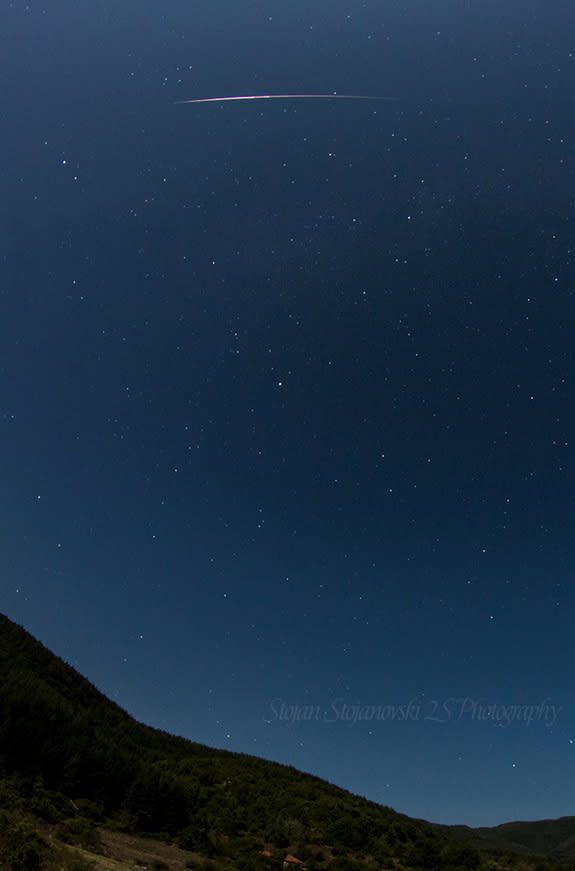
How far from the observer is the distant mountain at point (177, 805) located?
550 inches

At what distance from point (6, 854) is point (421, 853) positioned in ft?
58.7

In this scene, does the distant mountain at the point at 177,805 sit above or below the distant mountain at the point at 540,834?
above

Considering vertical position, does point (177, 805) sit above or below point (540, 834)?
above

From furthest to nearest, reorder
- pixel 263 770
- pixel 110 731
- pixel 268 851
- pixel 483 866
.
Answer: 1. pixel 263 770
2. pixel 110 731
3. pixel 483 866
4. pixel 268 851

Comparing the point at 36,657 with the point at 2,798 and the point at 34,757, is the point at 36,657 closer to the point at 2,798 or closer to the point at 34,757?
the point at 34,757

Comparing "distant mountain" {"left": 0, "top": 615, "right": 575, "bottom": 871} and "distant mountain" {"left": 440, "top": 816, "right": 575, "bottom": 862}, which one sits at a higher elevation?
"distant mountain" {"left": 0, "top": 615, "right": 575, "bottom": 871}

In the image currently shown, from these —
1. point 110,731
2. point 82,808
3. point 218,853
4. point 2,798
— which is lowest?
point 110,731

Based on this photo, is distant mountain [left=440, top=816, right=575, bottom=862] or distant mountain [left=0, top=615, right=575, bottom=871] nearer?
distant mountain [left=0, top=615, right=575, bottom=871]

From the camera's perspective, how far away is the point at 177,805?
1764 centimetres

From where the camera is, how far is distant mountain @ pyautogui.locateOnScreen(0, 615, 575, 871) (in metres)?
14.0

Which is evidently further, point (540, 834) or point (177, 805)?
point (540, 834)

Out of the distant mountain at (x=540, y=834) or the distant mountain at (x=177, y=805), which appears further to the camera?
the distant mountain at (x=540, y=834)

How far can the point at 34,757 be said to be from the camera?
1490 cm

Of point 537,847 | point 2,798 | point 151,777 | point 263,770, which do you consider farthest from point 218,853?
point 537,847
